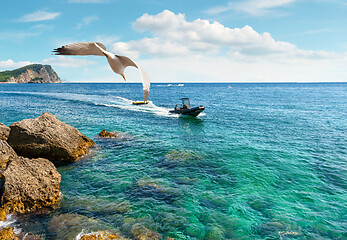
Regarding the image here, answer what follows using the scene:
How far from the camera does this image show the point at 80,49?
3621 millimetres

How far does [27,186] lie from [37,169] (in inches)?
45.4

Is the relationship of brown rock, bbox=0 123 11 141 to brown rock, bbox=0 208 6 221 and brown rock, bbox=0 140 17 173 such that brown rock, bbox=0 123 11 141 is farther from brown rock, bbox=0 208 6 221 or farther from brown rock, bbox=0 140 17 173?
brown rock, bbox=0 208 6 221

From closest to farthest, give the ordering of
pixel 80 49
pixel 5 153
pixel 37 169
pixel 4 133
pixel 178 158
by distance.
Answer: pixel 80 49 < pixel 37 169 < pixel 5 153 < pixel 4 133 < pixel 178 158

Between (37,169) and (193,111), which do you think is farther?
(193,111)

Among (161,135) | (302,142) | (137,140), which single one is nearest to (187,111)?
(161,135)

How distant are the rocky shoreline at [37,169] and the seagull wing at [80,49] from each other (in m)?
8.00

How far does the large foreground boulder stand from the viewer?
51.4 ft

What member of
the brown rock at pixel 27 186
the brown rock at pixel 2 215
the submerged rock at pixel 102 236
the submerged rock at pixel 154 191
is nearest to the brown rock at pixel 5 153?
the brown rock at pixel 27 186

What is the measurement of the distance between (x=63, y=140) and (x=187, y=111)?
24464mm

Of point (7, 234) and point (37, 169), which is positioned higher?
point (37, 169)

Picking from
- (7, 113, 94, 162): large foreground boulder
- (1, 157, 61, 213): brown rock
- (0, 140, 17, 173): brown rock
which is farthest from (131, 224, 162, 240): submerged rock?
(0, 140, 17, 173): brown rock

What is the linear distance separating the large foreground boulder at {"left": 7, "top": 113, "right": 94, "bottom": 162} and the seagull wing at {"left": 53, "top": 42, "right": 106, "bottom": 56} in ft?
48.2

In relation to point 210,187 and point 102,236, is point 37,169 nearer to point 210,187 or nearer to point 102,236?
point 102,236

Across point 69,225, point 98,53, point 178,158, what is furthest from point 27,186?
point 178,158
